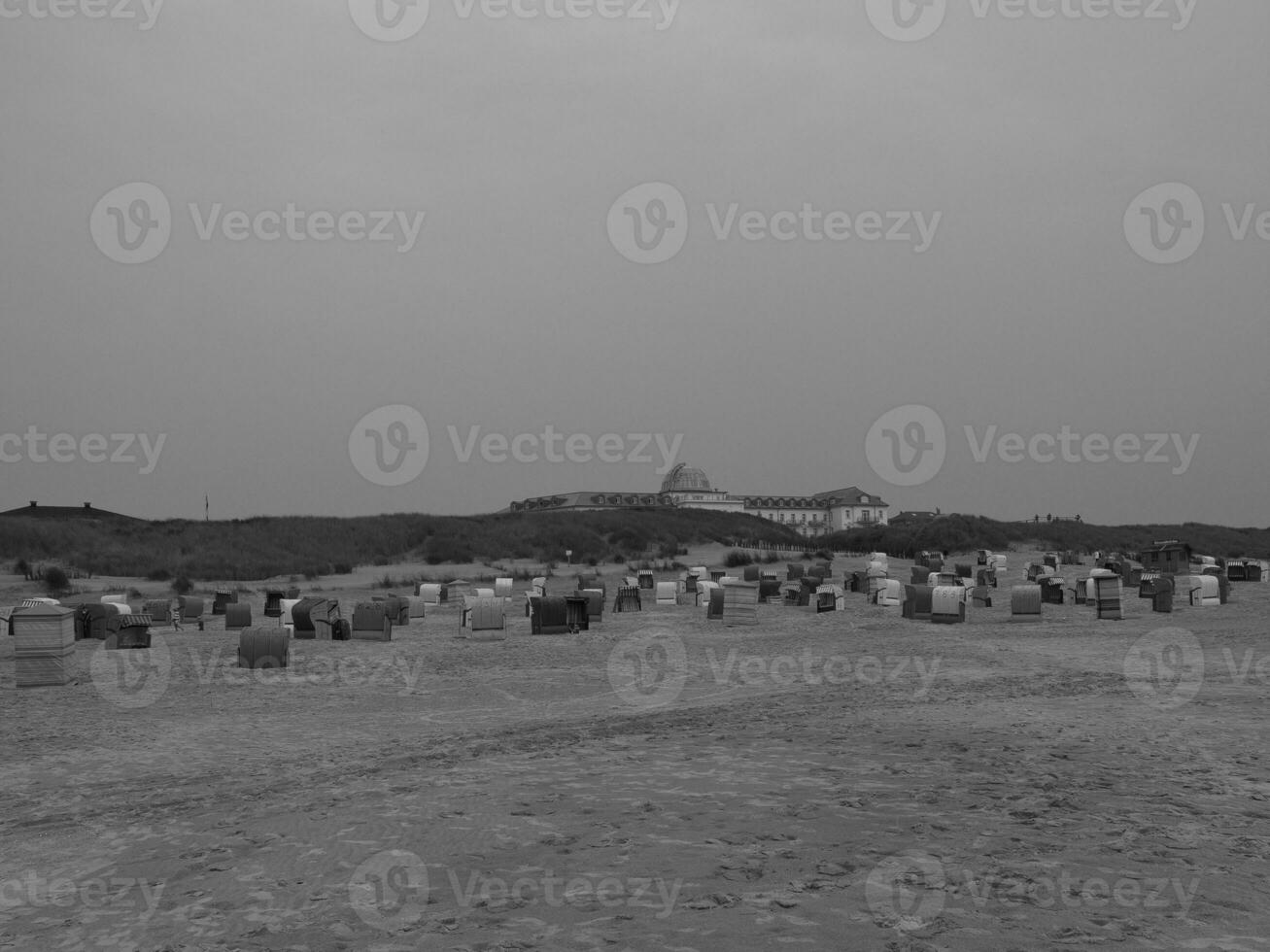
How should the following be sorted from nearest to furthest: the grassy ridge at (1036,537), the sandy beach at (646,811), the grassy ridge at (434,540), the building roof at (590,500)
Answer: the sandy beach at (646,811) < the grassy ridge at (434,540) < the grassy ridge at (1036,537) < the building roof at (590,500)

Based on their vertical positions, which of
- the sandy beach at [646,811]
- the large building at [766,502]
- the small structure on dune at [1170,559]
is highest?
the large building at [766,502]

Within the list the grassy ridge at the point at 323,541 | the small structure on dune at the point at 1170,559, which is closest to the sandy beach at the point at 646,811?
the small structure on dune at the point at 1170,559

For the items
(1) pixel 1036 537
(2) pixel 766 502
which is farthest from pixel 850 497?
(1) pixel 1036 537

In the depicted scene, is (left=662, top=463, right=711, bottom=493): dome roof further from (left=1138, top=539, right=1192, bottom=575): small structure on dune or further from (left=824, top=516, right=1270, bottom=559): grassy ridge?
(left=1138, top=539, right=1192, bottom=575): small structure on dune

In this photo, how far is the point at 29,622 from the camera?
17.4m

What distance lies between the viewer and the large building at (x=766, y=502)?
144 m

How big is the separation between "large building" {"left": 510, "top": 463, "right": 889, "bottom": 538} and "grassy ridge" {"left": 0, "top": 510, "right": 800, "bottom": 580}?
55.6m

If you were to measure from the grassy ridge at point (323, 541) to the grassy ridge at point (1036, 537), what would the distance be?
47.4 ft

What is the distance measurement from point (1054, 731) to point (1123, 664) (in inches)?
302

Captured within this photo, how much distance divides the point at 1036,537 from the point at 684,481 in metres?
65.4

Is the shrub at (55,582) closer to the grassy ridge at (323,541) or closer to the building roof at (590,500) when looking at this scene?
the grassy ridge at (323,541)

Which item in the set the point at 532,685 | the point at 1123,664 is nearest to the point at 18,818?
the point at 532,685

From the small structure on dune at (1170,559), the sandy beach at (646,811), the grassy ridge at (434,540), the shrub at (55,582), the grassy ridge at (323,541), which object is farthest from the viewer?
the grassy ridge at (434,540)

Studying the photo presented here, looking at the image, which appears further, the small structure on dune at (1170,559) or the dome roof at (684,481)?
the dome roof at (684,481)
